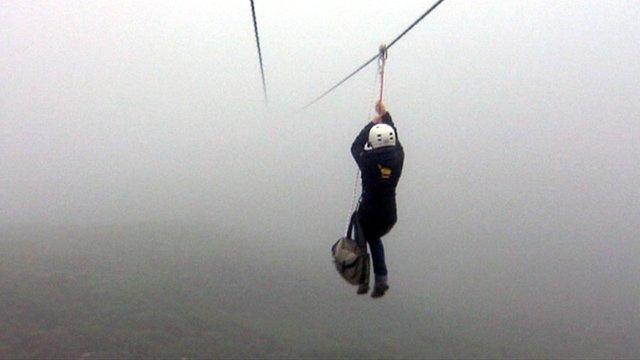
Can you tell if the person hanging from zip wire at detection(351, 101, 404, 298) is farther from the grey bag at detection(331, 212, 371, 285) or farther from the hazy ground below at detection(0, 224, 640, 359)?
the hazy ground below at detection(0, 224, 640, 359)

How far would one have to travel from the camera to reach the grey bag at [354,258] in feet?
23.9

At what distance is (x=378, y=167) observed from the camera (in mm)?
6875

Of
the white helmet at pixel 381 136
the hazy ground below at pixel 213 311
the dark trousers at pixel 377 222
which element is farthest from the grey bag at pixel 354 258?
Answer: the hazy ground below at pixel 213 311

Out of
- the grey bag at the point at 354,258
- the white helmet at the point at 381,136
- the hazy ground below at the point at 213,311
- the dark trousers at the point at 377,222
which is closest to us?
the white helmet at the point at 381,136

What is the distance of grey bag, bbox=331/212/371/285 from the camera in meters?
7.30

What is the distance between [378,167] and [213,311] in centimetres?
4914

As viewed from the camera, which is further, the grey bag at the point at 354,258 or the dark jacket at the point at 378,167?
the grey bag at the point at 354,258

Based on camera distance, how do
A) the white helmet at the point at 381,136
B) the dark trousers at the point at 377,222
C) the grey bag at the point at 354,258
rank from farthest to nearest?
1. the grey bag at the point at 354,258
2. the dark trousers at the point at 377,222
3. the white helmet at the point at 381,136

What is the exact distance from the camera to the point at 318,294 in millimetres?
71500

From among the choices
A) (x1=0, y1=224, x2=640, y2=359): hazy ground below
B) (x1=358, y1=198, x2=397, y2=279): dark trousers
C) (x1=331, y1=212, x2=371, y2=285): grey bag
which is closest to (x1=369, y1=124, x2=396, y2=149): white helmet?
(x1=358, y1=198, x2=397, y2=279): dark trousers

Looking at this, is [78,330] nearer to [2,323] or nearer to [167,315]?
[2,323]

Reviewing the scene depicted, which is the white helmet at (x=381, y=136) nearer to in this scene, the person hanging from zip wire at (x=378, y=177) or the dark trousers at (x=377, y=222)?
the person hanging from zip wire at (x=378, y=177)

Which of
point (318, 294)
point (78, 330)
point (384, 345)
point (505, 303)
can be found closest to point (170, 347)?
point (78, 330)

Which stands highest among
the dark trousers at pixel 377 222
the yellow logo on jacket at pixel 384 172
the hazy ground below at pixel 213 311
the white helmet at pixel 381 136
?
the hazy ground below at pixel 213 311
